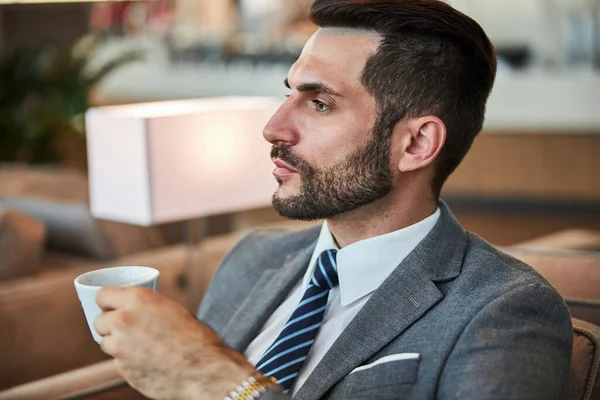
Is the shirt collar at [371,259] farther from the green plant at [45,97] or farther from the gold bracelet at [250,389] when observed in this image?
the green plant at [45,97]

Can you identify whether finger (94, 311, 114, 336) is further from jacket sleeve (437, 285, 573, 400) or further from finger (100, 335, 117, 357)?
jacket sleeve (437, 285, 573, 400)

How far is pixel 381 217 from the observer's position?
5.59ft

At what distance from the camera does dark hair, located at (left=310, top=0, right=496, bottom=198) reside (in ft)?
5.40

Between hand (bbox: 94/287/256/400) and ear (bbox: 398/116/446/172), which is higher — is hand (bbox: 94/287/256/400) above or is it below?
below

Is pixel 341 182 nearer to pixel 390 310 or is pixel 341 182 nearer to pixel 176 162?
pixel 390 310

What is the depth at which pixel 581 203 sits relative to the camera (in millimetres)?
7605

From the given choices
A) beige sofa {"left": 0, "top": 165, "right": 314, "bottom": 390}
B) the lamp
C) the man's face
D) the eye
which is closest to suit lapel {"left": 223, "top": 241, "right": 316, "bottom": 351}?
the man's face

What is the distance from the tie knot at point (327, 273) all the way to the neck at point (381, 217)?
0.05 m

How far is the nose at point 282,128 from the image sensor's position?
1.66 m

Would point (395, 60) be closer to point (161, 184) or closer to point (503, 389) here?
point (503, 389)

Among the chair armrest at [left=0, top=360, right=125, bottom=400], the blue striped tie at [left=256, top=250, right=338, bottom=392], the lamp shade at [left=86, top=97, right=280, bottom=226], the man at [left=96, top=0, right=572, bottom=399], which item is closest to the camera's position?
the man at [left=96, top=0, right=572, bottom=399]

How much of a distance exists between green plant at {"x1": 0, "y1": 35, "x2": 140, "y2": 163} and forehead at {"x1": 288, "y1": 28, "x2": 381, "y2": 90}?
487cm

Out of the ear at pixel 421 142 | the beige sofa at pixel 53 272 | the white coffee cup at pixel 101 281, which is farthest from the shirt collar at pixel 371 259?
the beige sofa at pixel 53 272

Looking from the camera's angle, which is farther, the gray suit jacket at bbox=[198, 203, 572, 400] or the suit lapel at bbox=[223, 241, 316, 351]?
the suit lapel at bbox=[223, 241, 316, 351]
